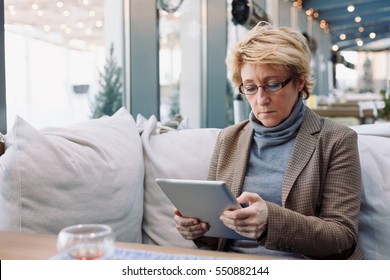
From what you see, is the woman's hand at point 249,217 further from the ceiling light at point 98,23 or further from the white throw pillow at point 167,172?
the ceiling light at point 98,23

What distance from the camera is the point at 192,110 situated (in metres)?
5.68

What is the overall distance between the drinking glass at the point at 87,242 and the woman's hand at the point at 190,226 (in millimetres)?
594

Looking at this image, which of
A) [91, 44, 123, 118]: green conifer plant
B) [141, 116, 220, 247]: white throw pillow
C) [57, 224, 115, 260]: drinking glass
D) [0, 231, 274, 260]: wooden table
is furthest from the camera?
[91, 44, 123, 118]: green conifer plant

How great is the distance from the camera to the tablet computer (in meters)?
1.20

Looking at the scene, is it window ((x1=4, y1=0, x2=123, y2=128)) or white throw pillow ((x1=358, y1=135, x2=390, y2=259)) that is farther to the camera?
window ((x1=4, y1=0, x2=123, y2=128))

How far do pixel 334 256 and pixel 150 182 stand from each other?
2.60 ft

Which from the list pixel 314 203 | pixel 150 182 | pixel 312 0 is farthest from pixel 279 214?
pixel 312 0

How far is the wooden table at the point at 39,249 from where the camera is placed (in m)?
1.10

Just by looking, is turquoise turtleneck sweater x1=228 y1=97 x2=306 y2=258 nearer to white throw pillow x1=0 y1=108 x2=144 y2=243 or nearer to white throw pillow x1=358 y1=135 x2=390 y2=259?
white throw pillow x1=358 y1=135 x2=390 y2=259

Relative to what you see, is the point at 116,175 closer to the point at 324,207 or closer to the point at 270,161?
the point at 270,161

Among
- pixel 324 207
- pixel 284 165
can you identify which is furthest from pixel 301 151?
pixel 324 207

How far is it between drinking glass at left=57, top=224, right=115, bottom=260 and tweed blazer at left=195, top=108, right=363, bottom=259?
2.06 ft

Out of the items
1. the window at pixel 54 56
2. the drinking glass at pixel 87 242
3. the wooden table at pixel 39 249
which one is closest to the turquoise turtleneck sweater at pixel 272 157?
the wooden table at pixel 39 249

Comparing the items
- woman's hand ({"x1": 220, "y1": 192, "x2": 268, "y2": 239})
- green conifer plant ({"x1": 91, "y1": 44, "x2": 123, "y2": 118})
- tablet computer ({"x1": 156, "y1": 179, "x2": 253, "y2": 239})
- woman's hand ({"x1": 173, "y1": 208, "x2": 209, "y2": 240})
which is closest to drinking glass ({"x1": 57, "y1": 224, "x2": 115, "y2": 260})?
tablet computer ({"x1": 156, "y1": 179, "x2": 253, "y2": 239})
